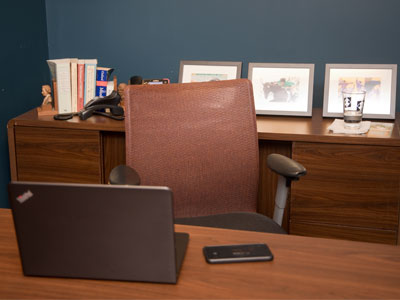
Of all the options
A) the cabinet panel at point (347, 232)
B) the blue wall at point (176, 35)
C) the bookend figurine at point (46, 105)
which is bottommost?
the cabinet panel at point (347, 232)

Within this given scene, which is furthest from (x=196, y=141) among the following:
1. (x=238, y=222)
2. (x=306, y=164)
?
(x=306, y=164)

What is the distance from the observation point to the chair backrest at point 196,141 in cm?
172

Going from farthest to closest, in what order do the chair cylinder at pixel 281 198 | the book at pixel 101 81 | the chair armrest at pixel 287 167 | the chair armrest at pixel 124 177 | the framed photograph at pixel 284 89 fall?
the book at pixel 101 81
the framed photograph at pixel 284 89
the chair cylinder at pixel 281 198
the chair armrest at pixel 287 167
the chair armrest at pixel 124 177

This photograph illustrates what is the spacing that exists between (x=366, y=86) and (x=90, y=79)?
1442 mm

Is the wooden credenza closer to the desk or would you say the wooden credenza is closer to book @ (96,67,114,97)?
book @ (96,67,114,97)

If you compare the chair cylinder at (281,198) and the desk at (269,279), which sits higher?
the desk at (269,279)

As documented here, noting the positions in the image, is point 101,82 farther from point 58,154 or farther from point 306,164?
point 306,164

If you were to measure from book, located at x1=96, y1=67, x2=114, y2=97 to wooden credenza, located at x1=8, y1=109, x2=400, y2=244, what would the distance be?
0.19 m

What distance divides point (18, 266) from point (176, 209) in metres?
0.83

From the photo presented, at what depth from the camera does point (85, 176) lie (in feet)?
8.25

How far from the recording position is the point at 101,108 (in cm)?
257

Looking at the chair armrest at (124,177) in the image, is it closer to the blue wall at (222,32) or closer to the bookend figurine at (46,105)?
the bookend figurine at (46,105)

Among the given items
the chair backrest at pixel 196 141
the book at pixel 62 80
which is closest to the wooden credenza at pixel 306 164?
the book at pixel 62 80

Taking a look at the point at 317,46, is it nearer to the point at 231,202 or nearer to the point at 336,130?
the point at 336,130
